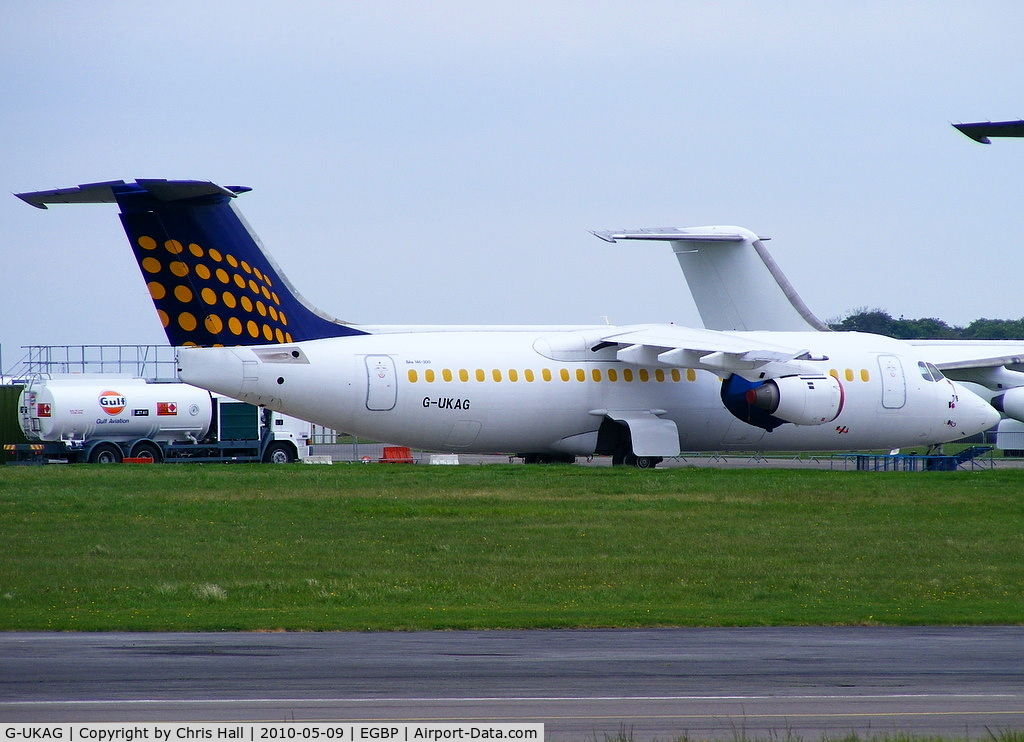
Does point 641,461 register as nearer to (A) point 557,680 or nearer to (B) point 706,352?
(B) point 706,352

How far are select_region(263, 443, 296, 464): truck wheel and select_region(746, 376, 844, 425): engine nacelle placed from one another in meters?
19.9

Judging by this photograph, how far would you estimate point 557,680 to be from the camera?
11891 millimetres

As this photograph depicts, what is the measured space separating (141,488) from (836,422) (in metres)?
20.3

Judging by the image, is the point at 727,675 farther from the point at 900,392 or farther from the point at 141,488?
the point at 900,392

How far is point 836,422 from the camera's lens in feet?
138

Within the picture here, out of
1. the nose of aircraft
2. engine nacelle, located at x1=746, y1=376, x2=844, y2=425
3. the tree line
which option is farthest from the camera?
the tree line

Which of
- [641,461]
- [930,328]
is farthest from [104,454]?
[930,328]

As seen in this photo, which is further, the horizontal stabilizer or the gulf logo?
the gulf logo

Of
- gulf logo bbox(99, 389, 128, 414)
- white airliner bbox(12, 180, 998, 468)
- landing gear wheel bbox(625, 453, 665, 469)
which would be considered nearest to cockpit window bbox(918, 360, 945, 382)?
white airliner bbox(12, 180, 998, 468)

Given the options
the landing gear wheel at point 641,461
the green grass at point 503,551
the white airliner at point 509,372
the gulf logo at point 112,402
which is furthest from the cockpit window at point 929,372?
the gulf logo at point 112,402

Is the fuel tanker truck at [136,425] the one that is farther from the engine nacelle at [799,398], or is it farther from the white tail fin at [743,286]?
the engine nacelle at [799,398]

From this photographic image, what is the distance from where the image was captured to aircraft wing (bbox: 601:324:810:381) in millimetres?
37344

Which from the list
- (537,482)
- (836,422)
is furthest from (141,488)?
(836,422)

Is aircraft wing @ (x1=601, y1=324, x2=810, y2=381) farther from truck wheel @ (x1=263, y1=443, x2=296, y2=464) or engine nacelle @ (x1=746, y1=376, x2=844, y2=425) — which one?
truck wheel @ (x1=263, y1=443, x2=296, y2=464)
